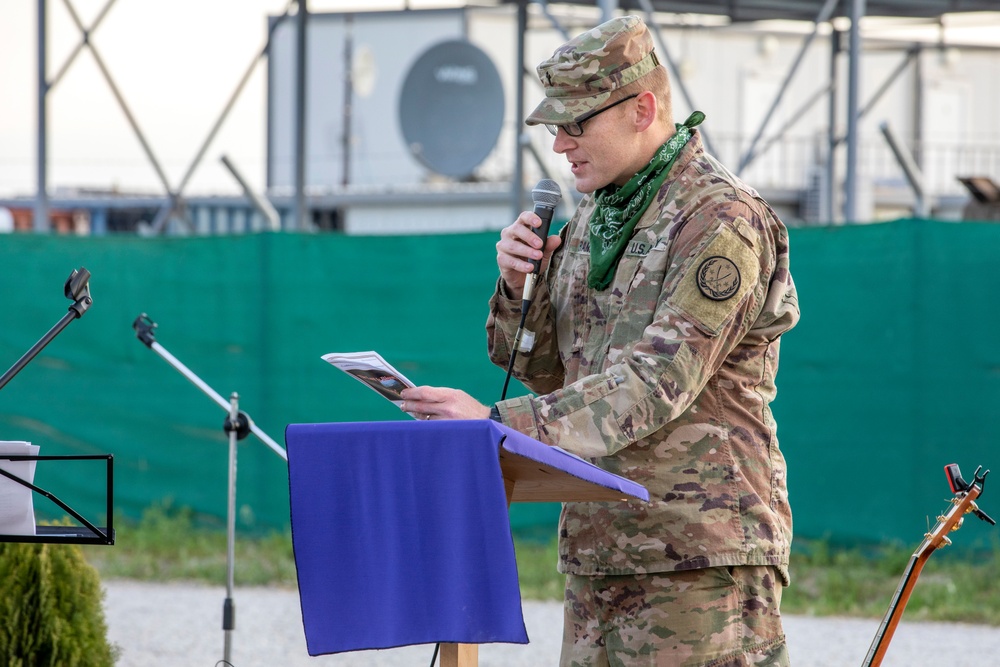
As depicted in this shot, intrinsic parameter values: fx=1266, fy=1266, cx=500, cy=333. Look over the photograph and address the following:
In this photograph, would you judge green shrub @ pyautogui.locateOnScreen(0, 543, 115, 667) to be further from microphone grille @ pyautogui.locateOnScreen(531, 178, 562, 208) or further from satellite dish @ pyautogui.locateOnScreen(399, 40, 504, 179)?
satellite dish @ pyautogui.locateOnScreen(399, 40, 504, 179)

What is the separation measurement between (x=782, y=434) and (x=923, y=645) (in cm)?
154

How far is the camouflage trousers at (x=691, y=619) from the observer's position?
2.58 meters

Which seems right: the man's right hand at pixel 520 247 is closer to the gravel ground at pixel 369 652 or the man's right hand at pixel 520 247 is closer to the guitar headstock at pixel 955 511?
the guitar headstock at pixel 955 511

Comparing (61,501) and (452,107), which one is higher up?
(452,107)

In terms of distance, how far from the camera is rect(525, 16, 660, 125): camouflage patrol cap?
103 inches

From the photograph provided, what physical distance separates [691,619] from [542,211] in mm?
946

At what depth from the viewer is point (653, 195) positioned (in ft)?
8.79

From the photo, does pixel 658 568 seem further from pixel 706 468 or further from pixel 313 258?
pixel 313 258

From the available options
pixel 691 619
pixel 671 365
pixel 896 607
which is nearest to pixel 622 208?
pixel 671 365

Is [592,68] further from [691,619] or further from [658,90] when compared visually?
[691,619]

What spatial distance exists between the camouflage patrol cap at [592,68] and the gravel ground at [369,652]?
363cm

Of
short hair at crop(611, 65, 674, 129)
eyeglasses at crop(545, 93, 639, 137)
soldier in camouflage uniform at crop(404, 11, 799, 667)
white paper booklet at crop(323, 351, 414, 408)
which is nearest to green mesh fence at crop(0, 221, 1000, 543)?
soldier in camouflage uniform at crop(404, 11, 799, 667)

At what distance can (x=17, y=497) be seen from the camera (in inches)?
105

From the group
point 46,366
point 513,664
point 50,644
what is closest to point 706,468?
point 50,644
